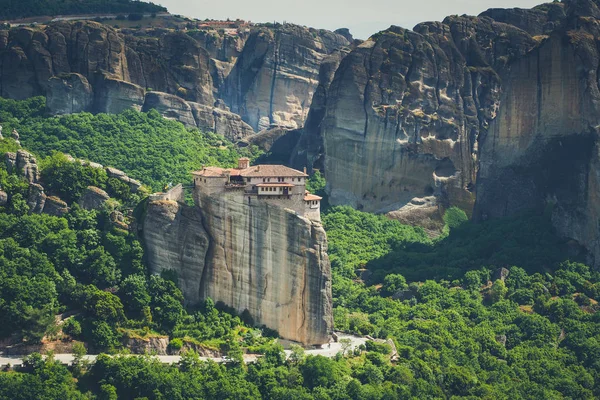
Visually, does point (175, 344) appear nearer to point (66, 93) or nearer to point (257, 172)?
point (257, 172)

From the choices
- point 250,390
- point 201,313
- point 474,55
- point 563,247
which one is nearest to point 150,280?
point 201,313

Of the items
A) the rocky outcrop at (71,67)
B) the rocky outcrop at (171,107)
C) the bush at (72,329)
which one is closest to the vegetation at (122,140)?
the rocky outcrop at (171,107)

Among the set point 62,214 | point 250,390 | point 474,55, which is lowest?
point 250,390

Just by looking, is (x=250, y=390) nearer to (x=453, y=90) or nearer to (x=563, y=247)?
(x=563, y=247)

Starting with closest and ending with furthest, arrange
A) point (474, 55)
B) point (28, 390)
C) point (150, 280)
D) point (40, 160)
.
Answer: point (28, 390)
point (150, 280)
point (40, 160)
point (474, 55)

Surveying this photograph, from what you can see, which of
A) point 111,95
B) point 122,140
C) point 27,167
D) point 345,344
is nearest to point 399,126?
point 122,140

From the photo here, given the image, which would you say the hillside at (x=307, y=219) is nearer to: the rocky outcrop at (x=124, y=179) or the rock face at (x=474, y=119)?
the rock face at (x=474, y=119)

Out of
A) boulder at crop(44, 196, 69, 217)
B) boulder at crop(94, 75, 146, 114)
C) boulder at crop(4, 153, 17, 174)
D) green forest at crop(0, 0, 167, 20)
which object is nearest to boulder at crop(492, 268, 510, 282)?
boulder at crop(44, 196, 69, 217)
